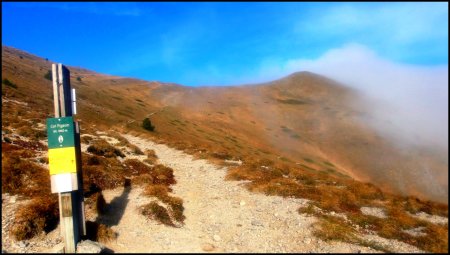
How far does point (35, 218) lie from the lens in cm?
1354

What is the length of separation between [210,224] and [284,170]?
52.9 ft

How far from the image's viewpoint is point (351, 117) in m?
148

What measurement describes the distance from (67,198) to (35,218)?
6.92 ft

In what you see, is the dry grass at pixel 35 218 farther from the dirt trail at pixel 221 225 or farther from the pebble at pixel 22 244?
the dirt trail at pixel 221 225

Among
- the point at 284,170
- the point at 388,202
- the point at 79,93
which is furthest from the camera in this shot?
the point at 79,93

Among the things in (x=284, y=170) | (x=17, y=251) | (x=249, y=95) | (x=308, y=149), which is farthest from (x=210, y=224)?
(x=249, y=95)

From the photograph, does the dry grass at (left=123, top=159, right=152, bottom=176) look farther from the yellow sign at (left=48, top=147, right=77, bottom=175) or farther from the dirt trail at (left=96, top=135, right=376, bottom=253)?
the yellow sign at (left=48, top=147, right=77, bottom=175)

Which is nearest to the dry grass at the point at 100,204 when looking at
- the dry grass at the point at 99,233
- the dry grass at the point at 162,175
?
the dry grass at the point at 99,233

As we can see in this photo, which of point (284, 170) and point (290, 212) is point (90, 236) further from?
point (284, 170)

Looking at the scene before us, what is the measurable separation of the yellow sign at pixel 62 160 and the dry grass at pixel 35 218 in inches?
98.1

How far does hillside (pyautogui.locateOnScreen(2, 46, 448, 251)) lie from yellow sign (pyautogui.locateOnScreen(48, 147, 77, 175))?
24.9ft

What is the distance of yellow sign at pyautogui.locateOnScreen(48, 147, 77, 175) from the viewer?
40.8 ft

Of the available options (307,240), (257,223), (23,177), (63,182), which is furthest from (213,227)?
(23,177)

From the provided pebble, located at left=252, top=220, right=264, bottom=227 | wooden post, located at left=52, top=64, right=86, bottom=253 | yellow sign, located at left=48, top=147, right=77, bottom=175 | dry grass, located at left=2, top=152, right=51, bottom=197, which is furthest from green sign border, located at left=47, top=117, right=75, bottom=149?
pebble, located at left=252, top=220, right=264, bottom=227
